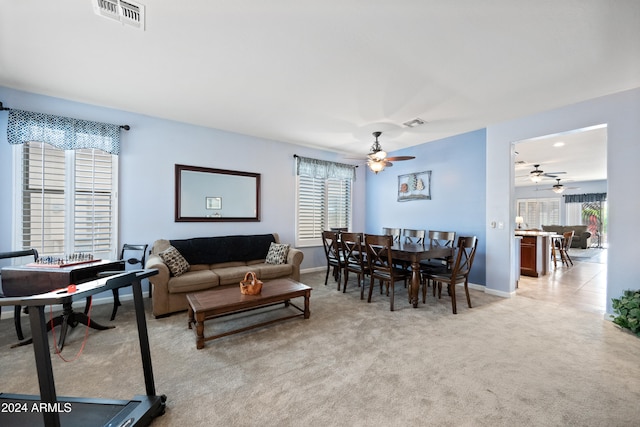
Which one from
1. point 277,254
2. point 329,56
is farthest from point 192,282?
point 329,56

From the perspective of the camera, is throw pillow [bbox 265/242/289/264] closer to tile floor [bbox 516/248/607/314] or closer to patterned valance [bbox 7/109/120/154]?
patterned valance [bbox 7/109/120/154]

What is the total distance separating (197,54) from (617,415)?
13.4 ft

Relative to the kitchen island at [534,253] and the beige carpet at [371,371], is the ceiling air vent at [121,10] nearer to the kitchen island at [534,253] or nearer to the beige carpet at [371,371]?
the beige carpet at [371,371]

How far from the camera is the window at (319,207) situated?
5.35m

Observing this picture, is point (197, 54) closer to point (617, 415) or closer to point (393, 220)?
point (617, 415)

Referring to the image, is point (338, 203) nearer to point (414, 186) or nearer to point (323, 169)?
point (323, 169)

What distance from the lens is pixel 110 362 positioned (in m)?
2.12

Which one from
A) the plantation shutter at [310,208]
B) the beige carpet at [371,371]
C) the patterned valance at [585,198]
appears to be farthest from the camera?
the patterned valance at [585,198]

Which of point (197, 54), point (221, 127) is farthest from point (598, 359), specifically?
point (221, 127)

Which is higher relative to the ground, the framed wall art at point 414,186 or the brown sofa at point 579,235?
the framed wall art at point 414,186

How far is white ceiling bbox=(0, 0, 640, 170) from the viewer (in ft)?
6.17

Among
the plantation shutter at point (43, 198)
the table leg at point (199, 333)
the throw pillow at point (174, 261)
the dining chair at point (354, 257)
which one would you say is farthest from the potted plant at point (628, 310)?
the plantation shutter at point (43, 198)

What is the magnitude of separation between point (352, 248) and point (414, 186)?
7.66ft

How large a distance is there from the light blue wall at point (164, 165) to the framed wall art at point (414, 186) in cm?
237
